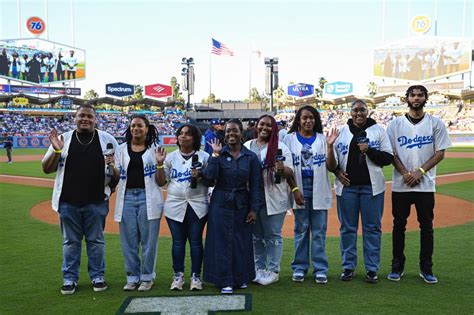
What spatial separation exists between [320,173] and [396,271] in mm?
1506

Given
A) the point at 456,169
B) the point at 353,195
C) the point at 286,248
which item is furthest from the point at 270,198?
the point at 456,169

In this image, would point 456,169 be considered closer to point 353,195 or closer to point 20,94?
point 353,195

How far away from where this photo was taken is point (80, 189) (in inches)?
195

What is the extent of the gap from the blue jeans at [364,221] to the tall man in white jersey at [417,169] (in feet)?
0.88

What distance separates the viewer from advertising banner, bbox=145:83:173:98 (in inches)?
2724

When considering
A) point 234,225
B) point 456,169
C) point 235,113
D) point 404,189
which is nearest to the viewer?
point 234,225

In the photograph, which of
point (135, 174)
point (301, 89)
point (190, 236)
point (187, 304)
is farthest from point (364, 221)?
point (301, 89)

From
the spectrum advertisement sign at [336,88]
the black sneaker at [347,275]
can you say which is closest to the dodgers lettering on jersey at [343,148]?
the black sneaker at [347,275]

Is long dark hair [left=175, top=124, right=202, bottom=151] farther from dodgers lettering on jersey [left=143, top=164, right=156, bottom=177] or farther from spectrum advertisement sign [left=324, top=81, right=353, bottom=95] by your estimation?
spectrum advertisement sign [left=324, top=81, right=353, bottom=95]

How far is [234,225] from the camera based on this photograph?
4.92m

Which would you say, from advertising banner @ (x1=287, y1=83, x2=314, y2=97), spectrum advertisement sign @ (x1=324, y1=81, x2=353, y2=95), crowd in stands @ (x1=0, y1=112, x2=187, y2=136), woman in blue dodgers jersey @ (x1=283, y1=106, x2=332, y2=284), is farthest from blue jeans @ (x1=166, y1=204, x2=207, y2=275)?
spectrum advertisement sign @ (x1=324, y1=81, x2=353, y2=95)

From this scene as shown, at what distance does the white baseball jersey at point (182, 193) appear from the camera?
499 cm

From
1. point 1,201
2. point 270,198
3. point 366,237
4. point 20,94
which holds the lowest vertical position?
point 1,201

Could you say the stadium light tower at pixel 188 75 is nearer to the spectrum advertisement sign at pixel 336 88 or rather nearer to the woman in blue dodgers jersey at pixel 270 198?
the spectrum advertisement sign at pixel 336 88
